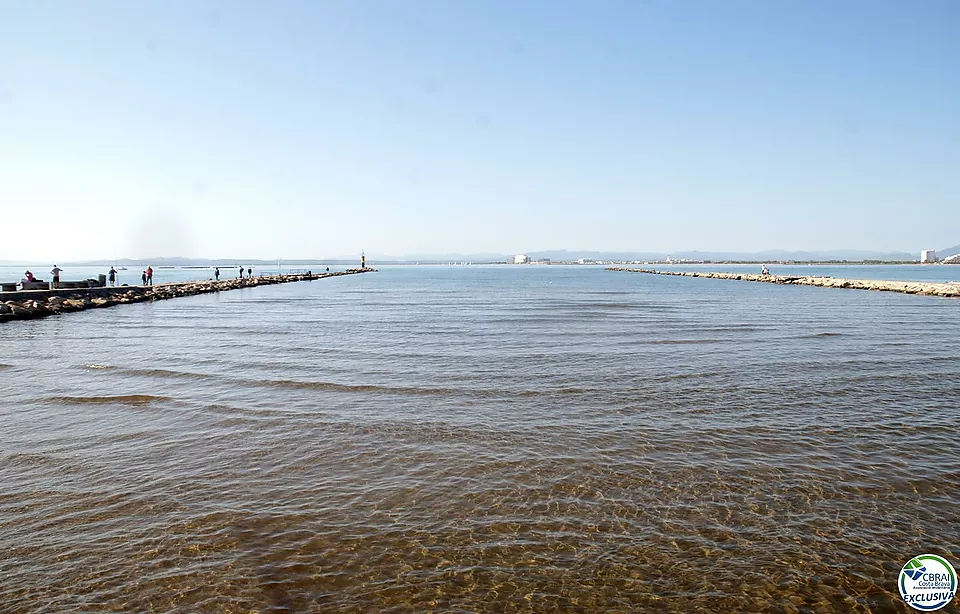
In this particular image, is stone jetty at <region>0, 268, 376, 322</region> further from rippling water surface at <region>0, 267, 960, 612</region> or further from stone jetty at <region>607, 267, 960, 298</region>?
stone jetty at <region>607, 267, 960, 298</region>

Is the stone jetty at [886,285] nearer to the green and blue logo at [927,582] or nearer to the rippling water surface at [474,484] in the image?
the rippling water surface at [474,484]

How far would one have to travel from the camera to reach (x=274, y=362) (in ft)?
53.4

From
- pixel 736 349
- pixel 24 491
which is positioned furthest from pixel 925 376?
pixel 24 491

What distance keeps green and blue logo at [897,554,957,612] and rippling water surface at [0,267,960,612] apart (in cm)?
14

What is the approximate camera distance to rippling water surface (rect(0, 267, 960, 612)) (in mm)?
5043

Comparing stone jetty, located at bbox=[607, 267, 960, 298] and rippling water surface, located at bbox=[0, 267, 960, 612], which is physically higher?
stone jetty, located at bbox=[607, 267, 960, 298]

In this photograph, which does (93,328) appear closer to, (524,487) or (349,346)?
(349,346)

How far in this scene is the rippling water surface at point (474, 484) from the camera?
5043 mm

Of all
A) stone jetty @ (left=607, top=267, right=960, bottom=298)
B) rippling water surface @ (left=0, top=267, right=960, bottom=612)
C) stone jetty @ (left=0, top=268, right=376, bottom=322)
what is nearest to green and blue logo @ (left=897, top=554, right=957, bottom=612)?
rippling water surface @ (left=0, top=267, right=960, bottom=612)

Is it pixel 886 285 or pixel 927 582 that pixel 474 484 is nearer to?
pixel 927 582

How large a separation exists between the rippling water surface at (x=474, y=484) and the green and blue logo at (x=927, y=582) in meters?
0.14

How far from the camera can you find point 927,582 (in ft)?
16.9

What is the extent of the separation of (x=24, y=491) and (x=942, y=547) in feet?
33.6

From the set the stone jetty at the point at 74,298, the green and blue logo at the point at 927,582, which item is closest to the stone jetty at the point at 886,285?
the green and blue logo at the point at 927,582
